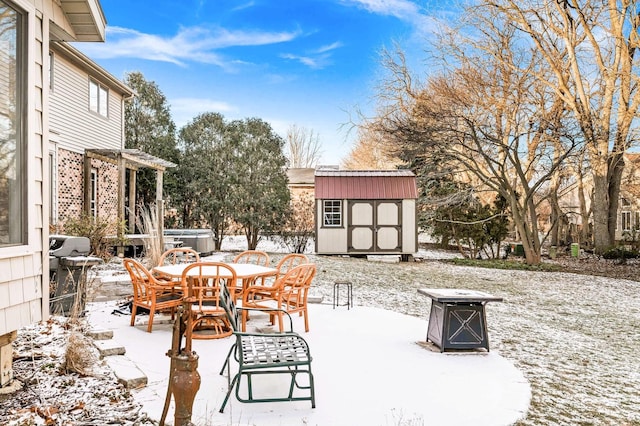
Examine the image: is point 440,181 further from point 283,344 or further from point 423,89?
point 283,344

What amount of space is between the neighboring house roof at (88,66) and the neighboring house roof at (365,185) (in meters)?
6.51

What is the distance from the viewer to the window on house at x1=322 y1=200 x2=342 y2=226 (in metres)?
15.3

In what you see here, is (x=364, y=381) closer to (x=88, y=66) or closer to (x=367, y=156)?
(x=88, y=66)

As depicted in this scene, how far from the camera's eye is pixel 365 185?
15461 millimetres

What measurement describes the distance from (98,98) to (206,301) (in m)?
10.5

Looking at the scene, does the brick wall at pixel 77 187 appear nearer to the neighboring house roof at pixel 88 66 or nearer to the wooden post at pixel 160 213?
the wooden post at pixel 160 213

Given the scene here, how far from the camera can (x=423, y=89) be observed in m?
15.8

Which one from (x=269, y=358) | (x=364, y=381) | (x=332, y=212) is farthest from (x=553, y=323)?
(x=332, y=212)

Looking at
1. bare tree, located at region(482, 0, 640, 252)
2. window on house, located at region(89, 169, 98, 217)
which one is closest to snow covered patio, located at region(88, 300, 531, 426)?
window on house, located at region(89, 169, 98, 217)

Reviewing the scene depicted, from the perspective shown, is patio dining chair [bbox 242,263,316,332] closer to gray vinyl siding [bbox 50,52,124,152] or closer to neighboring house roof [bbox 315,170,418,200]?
gray vinyl siding [bbox 50,52,124,152]

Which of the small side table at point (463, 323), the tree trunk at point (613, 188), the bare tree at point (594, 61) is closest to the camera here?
the small side table at point (463, 323)

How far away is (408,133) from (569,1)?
19.6ft

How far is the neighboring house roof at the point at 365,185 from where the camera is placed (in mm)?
15273

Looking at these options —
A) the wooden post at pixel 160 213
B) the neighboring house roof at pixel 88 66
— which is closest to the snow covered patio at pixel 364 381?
the wooden post at pixel 160 213
